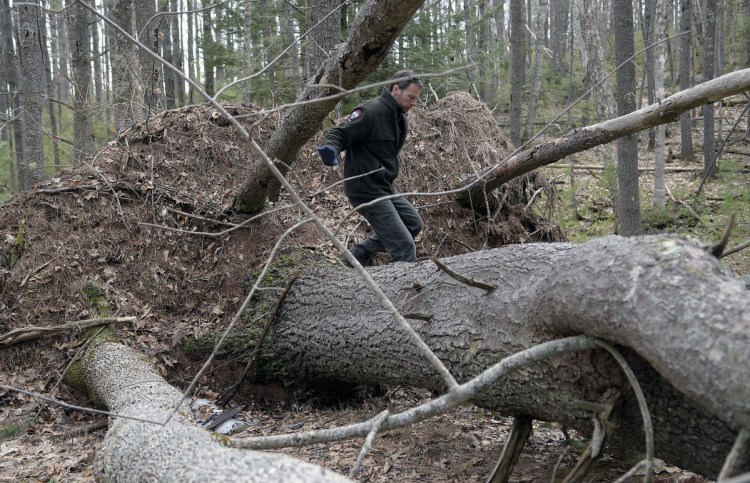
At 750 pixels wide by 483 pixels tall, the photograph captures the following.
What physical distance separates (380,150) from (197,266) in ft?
7.45

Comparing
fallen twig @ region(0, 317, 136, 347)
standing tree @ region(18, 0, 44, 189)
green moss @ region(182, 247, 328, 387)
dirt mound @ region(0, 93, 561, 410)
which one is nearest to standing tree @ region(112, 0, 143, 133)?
standing tree @ region(18, 0, 44, 189)

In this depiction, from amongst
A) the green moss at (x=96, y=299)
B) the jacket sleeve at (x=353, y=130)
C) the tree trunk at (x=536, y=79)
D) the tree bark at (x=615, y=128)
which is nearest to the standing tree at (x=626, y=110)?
the tree bark at (x=615, y=128)

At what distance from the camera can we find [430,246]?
6.64m

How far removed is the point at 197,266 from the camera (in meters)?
6.12

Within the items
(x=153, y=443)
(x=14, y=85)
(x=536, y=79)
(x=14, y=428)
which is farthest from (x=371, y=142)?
(x=536, y=79)

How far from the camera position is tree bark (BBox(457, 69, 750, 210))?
4.45 m

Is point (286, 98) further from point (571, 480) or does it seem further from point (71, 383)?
point (571, 480)

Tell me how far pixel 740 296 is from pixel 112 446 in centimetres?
335

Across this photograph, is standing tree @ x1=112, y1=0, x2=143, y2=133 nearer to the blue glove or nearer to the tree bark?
the blue glove

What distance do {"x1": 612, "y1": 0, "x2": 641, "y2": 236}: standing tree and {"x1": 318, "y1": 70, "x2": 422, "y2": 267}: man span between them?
9.69ft

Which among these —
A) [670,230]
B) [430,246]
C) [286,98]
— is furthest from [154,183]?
[670,230]

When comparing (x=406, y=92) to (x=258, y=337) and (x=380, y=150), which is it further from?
(x=258, y=337)

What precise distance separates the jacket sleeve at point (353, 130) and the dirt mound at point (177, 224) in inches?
17.3

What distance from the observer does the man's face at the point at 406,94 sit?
5.21m
